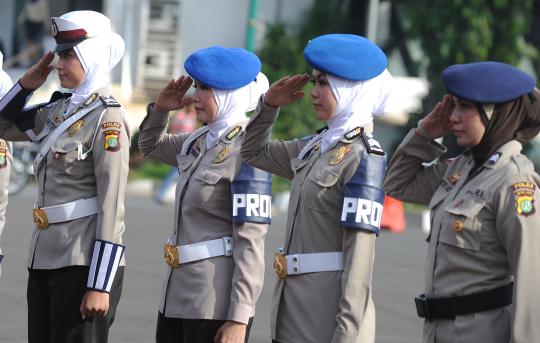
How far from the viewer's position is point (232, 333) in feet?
17.4

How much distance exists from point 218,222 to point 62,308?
0.74 metres

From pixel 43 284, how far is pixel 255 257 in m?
0.95

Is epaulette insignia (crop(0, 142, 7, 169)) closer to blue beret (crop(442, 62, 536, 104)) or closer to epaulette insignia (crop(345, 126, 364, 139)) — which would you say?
epaulette insignia (crop(345, 126, 364, 139))

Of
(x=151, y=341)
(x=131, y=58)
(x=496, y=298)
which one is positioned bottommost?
(x=131, y=58)

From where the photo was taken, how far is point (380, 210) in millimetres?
4859

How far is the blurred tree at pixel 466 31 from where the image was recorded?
23391 mm

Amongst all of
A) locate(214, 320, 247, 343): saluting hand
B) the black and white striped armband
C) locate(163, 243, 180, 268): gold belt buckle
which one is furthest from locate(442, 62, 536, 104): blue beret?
the black and white striped armband

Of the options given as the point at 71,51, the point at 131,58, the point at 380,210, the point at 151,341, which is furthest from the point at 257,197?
the point at 131,58

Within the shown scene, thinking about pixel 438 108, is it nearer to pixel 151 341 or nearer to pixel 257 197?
pixel 257 197

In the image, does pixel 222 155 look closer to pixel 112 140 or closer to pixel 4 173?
pixel 112 140

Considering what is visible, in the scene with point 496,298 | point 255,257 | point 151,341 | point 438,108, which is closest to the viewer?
point 496,298

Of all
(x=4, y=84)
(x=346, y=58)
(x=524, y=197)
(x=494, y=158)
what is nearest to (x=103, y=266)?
(x=346, y=58)

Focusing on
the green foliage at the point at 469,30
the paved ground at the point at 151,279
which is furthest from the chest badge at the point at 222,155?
the green foliage at the point at 469,30

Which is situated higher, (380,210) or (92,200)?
(380,210)
